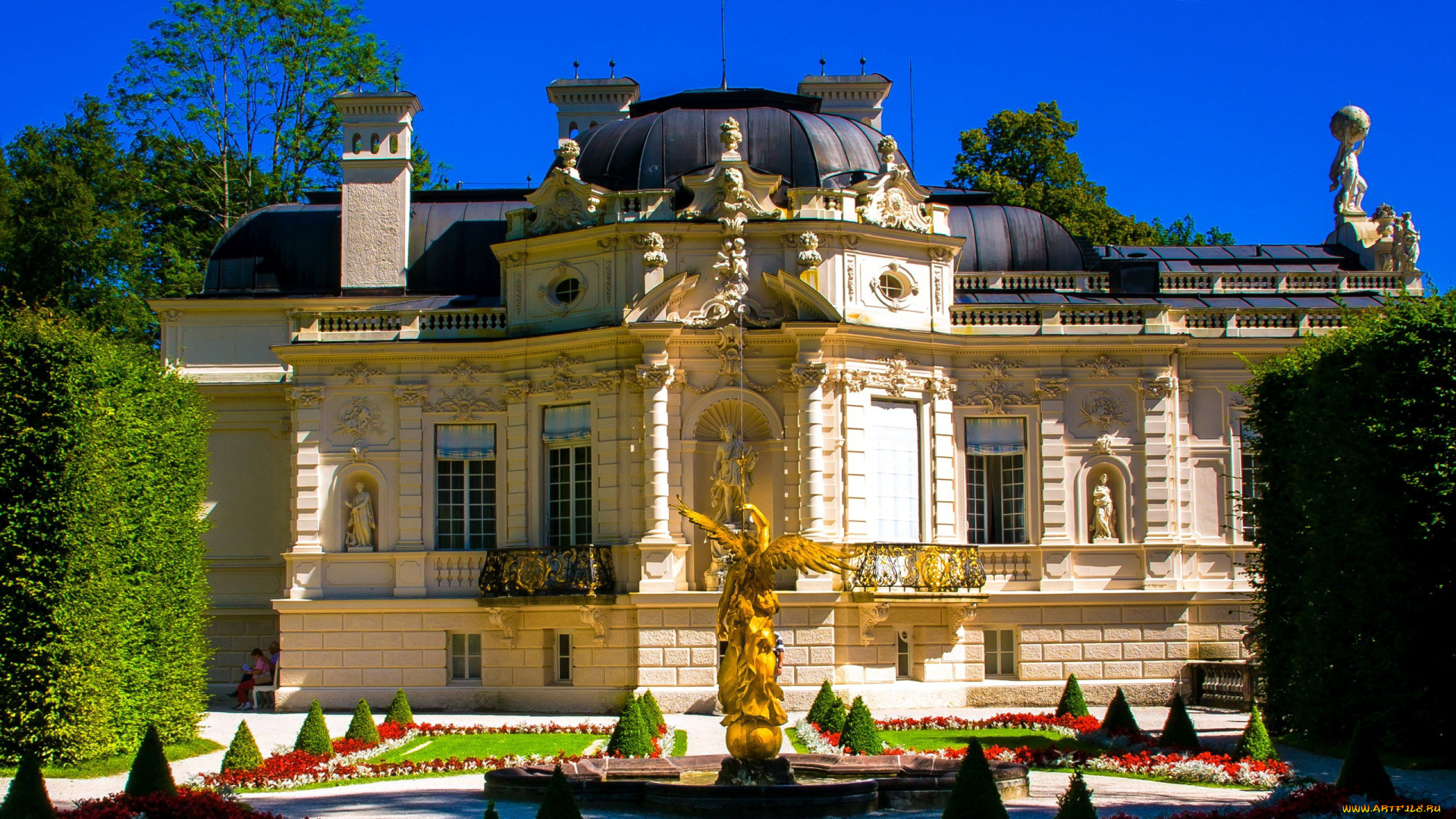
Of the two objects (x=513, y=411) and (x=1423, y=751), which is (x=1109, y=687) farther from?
(x=513, y=411)

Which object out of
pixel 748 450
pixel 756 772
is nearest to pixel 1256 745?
pixel 756 772

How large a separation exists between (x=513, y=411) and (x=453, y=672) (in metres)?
5.75

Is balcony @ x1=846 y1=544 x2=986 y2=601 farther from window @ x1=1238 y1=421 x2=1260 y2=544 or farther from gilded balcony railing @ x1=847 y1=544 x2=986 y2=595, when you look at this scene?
window @ x1=1238 y1=421 x2=1260 y2=544

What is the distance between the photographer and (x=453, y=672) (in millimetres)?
34750

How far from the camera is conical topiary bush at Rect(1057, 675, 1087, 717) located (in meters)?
29.0

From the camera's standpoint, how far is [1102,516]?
34.7 metres

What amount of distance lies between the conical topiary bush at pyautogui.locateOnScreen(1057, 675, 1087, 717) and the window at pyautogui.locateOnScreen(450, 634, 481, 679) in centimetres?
1259

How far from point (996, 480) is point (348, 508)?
14066 mm

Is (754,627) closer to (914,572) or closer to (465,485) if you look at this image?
(914,572)

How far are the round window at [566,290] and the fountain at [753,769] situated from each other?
15.0 metres

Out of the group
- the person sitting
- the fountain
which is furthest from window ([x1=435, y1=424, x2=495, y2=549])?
the fountain

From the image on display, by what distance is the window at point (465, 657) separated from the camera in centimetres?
3472

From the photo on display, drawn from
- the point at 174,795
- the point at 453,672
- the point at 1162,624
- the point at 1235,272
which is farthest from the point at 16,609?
the point at 1235,272

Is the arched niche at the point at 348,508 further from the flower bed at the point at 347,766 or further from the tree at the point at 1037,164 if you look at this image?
the tree at the point at 1037,164
